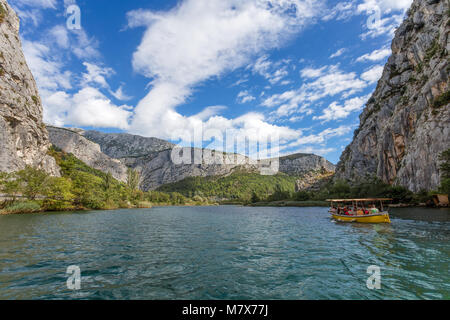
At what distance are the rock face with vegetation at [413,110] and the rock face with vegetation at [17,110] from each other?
115092 mm

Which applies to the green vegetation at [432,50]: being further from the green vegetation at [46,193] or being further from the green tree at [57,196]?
the green vegetation at [46,193]

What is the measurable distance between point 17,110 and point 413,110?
429 feet

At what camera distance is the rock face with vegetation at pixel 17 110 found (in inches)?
2324

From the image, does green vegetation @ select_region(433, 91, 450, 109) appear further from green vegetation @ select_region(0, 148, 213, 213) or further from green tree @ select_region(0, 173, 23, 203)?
green tree @ select_region(0, 173, 23, 203)

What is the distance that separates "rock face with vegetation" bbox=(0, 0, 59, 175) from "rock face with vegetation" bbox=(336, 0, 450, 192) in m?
115

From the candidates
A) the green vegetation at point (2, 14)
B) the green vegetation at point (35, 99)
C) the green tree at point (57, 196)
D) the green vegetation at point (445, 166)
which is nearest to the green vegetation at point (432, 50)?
the green vegetation at point (445, 166)

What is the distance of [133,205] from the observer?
10762 centimetres

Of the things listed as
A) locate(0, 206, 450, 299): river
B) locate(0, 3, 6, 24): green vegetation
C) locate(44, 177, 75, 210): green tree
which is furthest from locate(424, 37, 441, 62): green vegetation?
locate(0, 3, 6, 24): green vegetation

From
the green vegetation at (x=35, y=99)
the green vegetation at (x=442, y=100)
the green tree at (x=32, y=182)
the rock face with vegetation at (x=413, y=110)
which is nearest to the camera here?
the green tree at (x=32, y=182)

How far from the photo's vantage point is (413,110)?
78.3 m

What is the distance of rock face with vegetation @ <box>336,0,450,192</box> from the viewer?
205 feet
